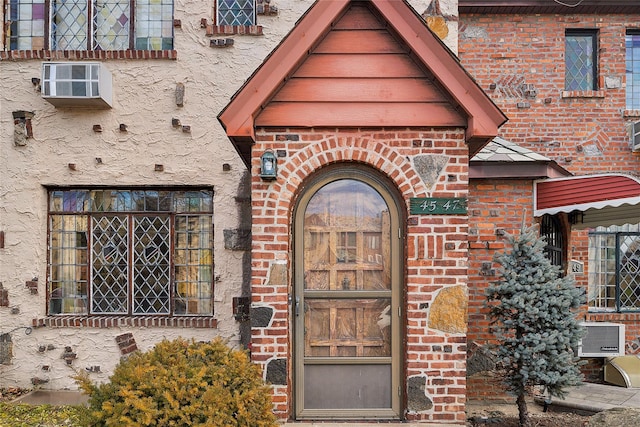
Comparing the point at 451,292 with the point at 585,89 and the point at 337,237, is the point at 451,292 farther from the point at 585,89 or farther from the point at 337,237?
the point at 585,89

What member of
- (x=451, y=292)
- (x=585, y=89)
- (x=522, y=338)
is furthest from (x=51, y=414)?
(x=585, y=89)

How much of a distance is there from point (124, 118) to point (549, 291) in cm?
557

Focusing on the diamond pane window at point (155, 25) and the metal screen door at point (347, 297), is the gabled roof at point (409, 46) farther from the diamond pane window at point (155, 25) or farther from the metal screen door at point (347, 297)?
the diamond pane window at point (155, 25)

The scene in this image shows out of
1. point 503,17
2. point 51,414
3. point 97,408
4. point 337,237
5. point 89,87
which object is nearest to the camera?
point 97,408

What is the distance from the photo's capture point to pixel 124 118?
6.14 metres

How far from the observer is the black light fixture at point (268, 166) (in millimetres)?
4309

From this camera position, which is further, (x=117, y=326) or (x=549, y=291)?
(x=117, y=326)

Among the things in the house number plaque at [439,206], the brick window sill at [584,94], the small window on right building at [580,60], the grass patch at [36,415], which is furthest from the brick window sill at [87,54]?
the small window on right building at [580,60]

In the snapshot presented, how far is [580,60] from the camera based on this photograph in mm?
7258

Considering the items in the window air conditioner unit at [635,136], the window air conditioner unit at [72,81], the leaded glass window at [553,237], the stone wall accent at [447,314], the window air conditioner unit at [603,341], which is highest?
the window air conditioner unit at [72,81]

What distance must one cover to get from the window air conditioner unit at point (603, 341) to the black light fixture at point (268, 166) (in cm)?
533

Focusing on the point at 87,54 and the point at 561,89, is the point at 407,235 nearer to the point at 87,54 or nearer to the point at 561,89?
the point at 561,89

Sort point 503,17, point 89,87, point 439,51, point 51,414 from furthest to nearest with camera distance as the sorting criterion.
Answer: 1. point 503,17
2. point 89,87
3. point 51,414
4. point 439,51

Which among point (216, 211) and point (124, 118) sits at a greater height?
point (124, 118)
